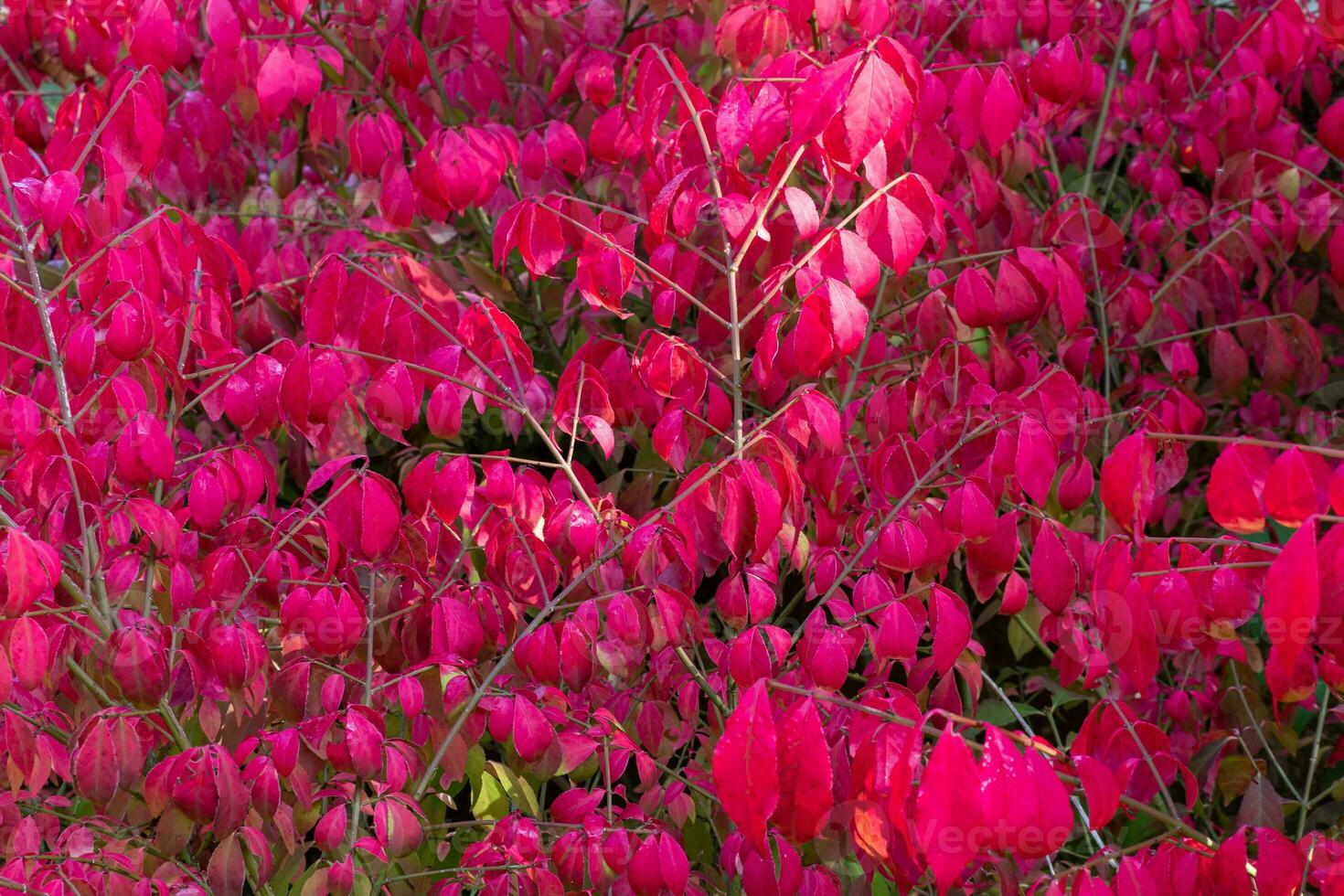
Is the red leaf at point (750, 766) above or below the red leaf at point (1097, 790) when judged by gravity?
above

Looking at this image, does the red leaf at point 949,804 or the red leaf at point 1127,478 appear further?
the red leaf at point 1127,478

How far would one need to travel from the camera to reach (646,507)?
6.95ft

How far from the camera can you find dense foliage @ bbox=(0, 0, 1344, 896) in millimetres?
1239

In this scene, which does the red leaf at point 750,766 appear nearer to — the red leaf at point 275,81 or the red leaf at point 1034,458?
the red leaf at point 1034,458

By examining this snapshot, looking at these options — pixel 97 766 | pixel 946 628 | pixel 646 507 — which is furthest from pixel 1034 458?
pixel 97 766

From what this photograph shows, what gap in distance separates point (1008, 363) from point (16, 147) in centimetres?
146

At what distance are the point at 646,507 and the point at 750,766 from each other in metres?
1.11

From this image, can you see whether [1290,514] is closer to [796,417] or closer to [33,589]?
[796,417]

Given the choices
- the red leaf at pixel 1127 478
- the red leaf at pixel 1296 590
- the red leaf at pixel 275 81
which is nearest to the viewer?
the red leaf at pixel 1296 590

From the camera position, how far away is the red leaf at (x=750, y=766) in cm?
102

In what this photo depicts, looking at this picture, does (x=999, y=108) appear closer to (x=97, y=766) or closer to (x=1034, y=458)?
(x=1034, y=458)

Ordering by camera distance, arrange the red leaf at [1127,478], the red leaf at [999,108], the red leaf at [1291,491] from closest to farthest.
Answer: the red leaf at [1291,491]
the red leaf at [1127,478]
the red leaf at [999,108]

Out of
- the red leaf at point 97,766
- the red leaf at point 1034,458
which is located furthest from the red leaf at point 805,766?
the red leaf at point 97,766

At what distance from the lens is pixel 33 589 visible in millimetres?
1172
